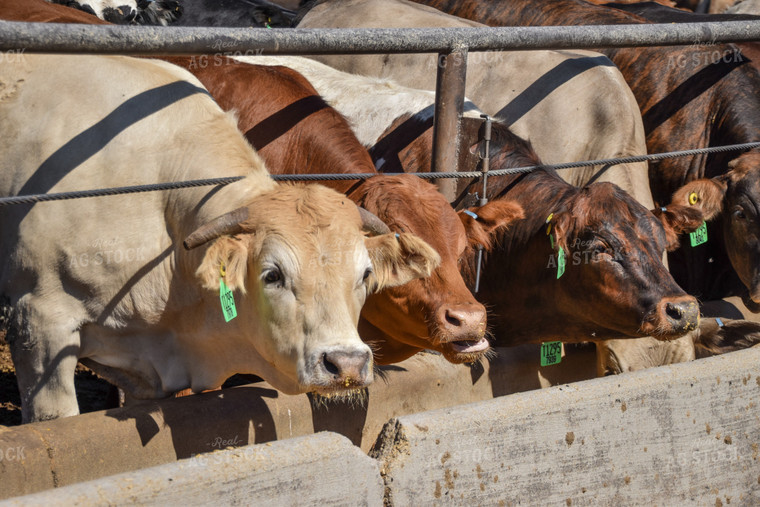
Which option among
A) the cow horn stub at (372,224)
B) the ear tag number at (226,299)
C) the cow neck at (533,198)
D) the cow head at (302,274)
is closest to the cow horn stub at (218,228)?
the cow head at (302,274)

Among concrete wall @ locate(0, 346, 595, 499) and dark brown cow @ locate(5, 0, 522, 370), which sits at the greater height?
dark brown cow @ locate(5, 0, 522, 370)

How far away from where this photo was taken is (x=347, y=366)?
295 cm

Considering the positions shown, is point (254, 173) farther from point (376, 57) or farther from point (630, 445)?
point (376, 57)

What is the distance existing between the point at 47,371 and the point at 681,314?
2.56 meters

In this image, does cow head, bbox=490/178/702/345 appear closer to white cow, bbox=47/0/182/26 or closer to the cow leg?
the cow leg

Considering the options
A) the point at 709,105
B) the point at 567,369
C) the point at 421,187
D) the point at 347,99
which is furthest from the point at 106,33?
the point at 709,105

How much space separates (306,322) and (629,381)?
1248mm

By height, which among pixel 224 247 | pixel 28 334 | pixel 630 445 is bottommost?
pixel 630 445

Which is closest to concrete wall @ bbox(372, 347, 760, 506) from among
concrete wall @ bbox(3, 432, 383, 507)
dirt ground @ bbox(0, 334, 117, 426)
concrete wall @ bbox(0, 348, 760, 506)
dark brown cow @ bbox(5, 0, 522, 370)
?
concrete wall @ bbox(0, 348, 760, 506)

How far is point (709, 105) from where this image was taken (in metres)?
5.77

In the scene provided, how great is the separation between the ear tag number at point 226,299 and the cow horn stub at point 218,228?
0.42 feet

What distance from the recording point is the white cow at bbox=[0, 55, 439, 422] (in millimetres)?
3395

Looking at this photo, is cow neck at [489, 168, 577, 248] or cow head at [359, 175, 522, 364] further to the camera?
cow neck at [489, 168, 577, 248]

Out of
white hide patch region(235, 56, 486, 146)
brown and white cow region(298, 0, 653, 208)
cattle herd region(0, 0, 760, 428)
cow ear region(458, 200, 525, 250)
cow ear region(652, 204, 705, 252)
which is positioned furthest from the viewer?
brown and white cow region(298, 0, 653, 208)
